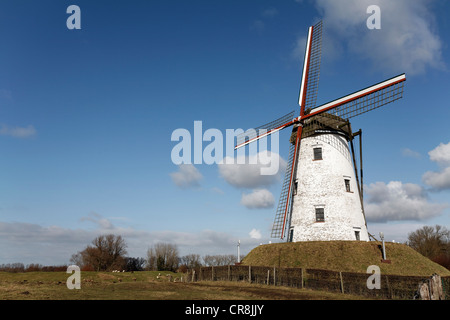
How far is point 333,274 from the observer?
23.2 metres

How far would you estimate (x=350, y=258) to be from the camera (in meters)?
27.8

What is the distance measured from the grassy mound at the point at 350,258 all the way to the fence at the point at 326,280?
3.38m

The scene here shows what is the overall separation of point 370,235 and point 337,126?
12074 millimetres

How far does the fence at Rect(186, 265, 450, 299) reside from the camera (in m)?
20.3

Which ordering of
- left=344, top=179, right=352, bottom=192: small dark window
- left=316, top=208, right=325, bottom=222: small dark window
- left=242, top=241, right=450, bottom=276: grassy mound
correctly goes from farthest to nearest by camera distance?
left=344, top=179, right=352, bottom=192: small dark window → left=316, top=208, right=325, bottom=222: small dark window → left=242, top=241, right=450, bottom=276: grassy mound

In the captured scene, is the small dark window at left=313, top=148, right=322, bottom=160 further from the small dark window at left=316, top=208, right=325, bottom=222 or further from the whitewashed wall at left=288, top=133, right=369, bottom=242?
the small dark window at left=316, top=208, right=325, bottom=222

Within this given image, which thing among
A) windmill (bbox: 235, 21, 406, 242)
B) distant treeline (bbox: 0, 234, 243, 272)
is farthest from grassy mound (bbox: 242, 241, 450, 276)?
distant treeline (bbox: 0, 234, 243, 272)

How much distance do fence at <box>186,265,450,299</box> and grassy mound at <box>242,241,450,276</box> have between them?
338cm

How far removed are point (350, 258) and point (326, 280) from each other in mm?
5726

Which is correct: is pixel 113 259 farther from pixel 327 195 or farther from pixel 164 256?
pixel 327 195

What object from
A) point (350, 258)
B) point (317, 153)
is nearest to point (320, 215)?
point (350, 258)

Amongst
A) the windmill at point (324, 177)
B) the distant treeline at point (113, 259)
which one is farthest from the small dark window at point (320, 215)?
the distant treeline at point (113, 259)

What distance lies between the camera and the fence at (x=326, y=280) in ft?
66.7
